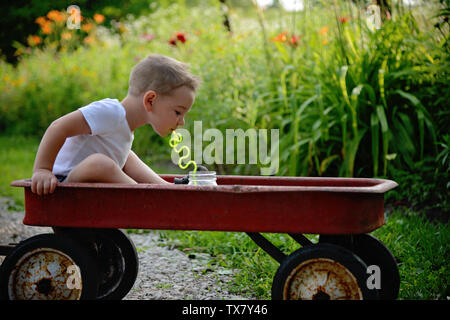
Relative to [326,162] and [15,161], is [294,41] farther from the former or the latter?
[15,161]

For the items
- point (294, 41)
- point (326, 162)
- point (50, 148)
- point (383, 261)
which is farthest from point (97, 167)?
point (294, 41)

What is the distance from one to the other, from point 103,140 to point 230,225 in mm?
733

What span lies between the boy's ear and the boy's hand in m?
0.51

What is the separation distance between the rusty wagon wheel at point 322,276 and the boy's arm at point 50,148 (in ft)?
3.12

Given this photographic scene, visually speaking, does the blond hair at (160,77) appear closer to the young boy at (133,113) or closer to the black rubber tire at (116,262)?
the young boy at (133,113)

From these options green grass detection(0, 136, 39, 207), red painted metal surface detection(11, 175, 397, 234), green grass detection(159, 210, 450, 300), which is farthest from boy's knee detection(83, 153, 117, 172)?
green grass detection(0, 136, 39, 207)

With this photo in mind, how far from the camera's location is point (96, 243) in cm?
228

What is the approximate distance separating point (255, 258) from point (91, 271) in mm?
958

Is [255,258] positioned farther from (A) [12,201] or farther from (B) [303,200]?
(A) [12,201]

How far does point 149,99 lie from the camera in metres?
2.18

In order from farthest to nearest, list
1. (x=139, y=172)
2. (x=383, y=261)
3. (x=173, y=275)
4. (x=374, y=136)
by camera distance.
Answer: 1. (x=374, y=136)
2. (x=173, y=275)
3. (x=139, y=172)
4. (x=383, y=261)

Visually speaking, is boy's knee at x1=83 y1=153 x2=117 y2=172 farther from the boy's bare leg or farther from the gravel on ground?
the gravel on ground
